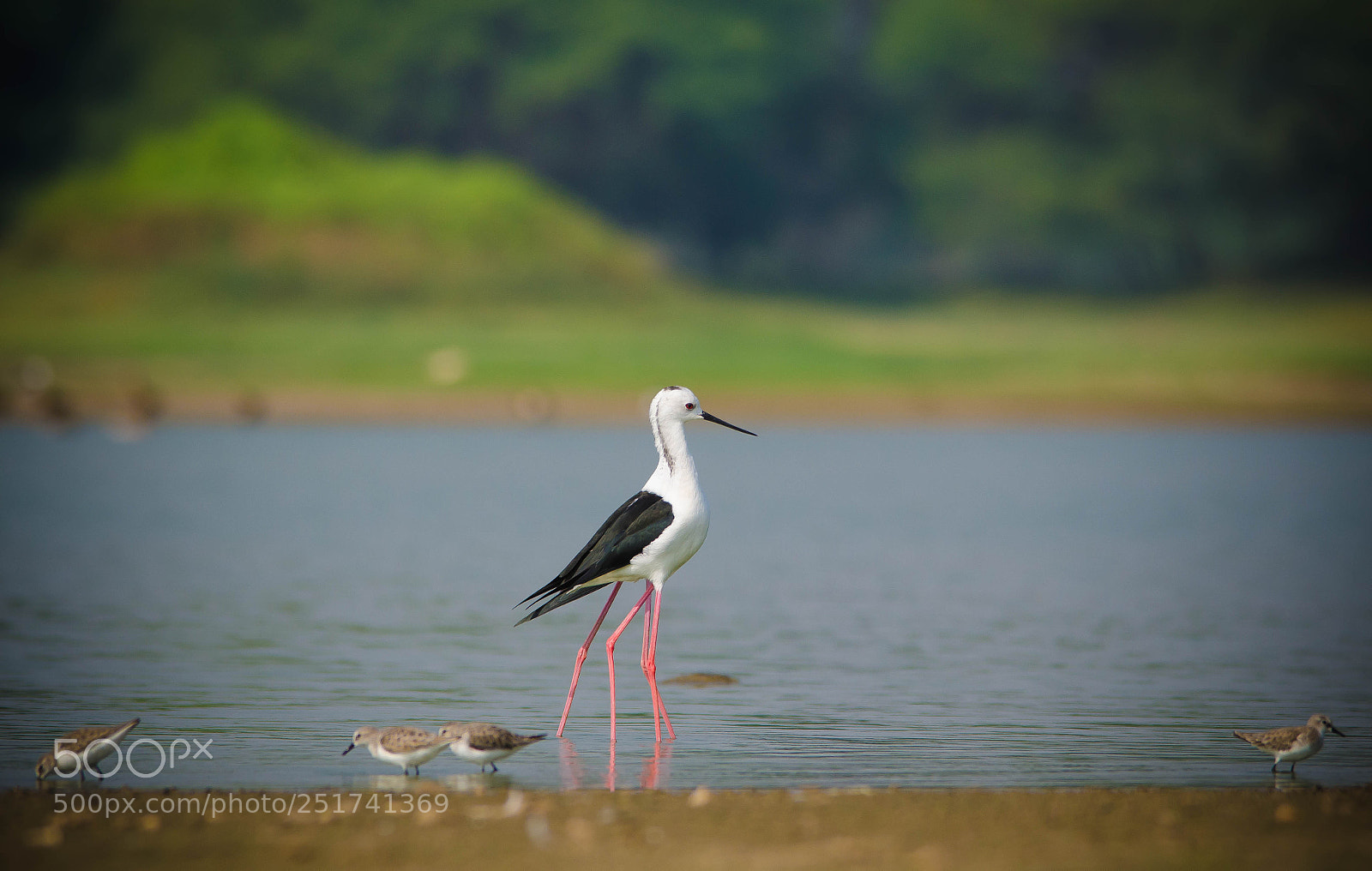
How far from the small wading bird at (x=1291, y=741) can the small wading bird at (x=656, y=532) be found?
11.0 ft

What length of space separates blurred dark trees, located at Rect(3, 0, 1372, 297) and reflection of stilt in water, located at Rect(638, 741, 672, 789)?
80.4 metres

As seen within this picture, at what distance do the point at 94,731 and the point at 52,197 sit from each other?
3088 inches

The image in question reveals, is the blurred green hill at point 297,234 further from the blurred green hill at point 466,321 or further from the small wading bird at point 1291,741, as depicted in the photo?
the small wading bird at point 1291,741

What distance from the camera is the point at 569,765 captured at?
397 inches

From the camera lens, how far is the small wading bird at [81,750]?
30.6 feet

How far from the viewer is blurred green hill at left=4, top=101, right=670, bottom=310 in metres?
77.1

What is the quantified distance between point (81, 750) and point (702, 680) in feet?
16.7

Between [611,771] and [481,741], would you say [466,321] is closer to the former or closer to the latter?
[611,771]

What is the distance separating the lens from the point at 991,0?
10088 cm

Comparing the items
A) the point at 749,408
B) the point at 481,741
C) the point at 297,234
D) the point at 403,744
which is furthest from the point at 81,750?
the point at 297,234

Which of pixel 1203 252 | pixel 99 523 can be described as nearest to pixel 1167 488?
pixel 99 523

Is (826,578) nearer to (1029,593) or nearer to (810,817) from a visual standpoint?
(1029,593)

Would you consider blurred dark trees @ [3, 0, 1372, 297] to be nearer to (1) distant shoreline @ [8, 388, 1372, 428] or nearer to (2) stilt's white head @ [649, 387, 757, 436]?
(1) distant shoreline @ [8, 388, 1372, 428]

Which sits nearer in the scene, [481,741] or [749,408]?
[481,741]
